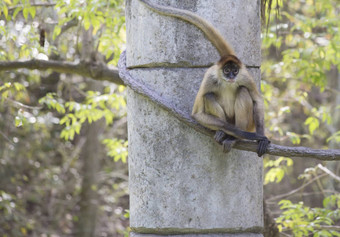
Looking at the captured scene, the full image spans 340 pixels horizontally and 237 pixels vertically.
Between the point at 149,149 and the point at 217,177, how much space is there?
461mm

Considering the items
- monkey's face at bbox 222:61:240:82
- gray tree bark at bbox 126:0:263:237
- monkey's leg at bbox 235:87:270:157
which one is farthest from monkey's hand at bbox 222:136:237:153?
monkey's face at bbox 222:61:240:82

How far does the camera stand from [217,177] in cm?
311

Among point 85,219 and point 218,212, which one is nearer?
point 218,212

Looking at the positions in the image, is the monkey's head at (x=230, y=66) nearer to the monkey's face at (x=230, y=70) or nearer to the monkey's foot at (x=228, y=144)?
the monkey's face at (x=230, y=70)

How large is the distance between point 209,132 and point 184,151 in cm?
19

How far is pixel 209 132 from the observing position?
308cm

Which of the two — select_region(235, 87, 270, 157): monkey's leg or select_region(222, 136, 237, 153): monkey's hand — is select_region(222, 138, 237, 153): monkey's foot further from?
select_region(235, 87, 270, 157): monkey's leg

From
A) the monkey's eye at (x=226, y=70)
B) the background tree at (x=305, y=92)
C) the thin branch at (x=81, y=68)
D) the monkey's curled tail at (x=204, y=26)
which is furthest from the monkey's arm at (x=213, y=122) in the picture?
the thin branch at (x=81, y=68)

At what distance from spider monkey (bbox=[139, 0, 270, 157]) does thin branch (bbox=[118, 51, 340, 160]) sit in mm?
38

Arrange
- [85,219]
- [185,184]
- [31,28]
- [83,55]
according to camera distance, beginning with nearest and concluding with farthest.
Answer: [185,184] → [31,28] → [83,55] → [85,219]

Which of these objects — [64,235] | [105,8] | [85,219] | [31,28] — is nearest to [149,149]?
[31,28]

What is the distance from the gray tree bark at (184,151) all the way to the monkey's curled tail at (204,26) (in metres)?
0.04

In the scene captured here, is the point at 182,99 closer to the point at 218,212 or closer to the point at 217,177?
the point at 217,177

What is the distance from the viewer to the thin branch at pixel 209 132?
286 cm
